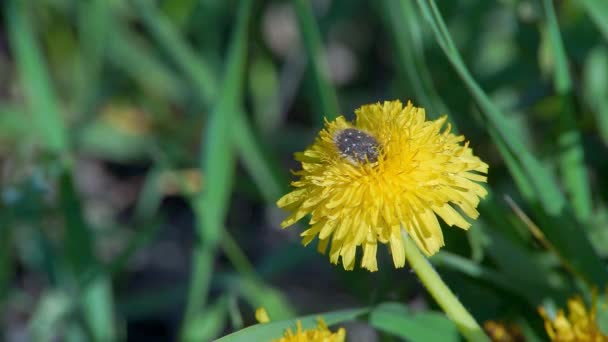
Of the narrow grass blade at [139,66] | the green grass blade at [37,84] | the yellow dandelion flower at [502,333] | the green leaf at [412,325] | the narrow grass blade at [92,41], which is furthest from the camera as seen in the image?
the narrow grass blade at [139,66]

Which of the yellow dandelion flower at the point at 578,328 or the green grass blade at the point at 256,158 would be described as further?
the green grass blade at the point at 256,158

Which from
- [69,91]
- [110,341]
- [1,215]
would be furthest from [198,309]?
[69,91]

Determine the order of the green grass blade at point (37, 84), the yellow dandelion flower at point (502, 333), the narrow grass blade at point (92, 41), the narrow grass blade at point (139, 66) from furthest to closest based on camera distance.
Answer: the narrow grass blade at point (139, 66)
the narrow grass blade at point (92, 41)
the green grass blade at point (37, 84)
the yellow dandelion flower at point (502, 333)

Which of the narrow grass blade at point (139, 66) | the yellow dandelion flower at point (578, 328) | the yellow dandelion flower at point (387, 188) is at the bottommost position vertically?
the yellow dandelion flower at point (578, 328)

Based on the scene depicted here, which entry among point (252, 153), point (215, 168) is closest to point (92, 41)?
point (252, 153)

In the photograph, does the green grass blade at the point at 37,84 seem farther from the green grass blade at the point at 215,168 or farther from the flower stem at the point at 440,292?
the flower stem at the point at 440,292

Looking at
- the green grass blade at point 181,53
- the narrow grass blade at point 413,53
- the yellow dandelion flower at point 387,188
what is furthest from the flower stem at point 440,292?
the green grass blade at point 181,53

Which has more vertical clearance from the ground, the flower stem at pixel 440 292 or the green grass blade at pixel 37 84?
the green grass blade at pixel 37 84

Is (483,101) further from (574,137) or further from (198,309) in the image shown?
(198,309)
